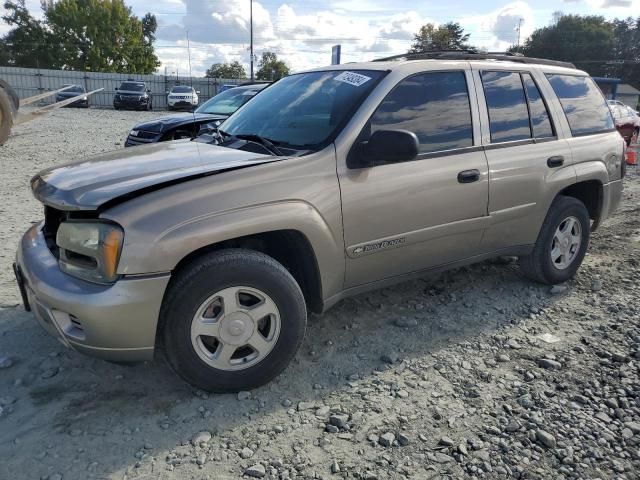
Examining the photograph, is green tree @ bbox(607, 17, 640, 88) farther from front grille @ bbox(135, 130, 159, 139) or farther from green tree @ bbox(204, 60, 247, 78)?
front grille @ bbox(135, 130, 159, 139)

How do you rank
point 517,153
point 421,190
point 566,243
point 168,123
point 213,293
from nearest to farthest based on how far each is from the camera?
1. point 213,293
2. point 421,190
3. point 517,153
4. point 566,243
5. point 168,123

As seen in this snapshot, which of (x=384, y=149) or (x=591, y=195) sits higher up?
(x=384, y=149)

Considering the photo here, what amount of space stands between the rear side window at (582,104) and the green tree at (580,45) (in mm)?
75402

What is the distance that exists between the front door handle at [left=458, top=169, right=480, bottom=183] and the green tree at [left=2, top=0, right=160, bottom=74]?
2288 inches

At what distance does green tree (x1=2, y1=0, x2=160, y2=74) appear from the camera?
5300cm

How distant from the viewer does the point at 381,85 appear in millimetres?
3283

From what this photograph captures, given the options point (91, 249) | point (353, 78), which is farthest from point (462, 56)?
point (91, 249)

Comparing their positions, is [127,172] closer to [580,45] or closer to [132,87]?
[132,87]

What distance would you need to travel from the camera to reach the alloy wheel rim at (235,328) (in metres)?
2.70

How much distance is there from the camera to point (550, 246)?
4270 mm

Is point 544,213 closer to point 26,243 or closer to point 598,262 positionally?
point 598,262

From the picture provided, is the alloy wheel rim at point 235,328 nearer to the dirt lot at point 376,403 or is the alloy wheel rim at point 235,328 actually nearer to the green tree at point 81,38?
the dirt lot at point 376,403

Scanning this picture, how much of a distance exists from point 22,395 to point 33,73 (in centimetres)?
3919

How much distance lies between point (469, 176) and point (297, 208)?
1.33 meters
